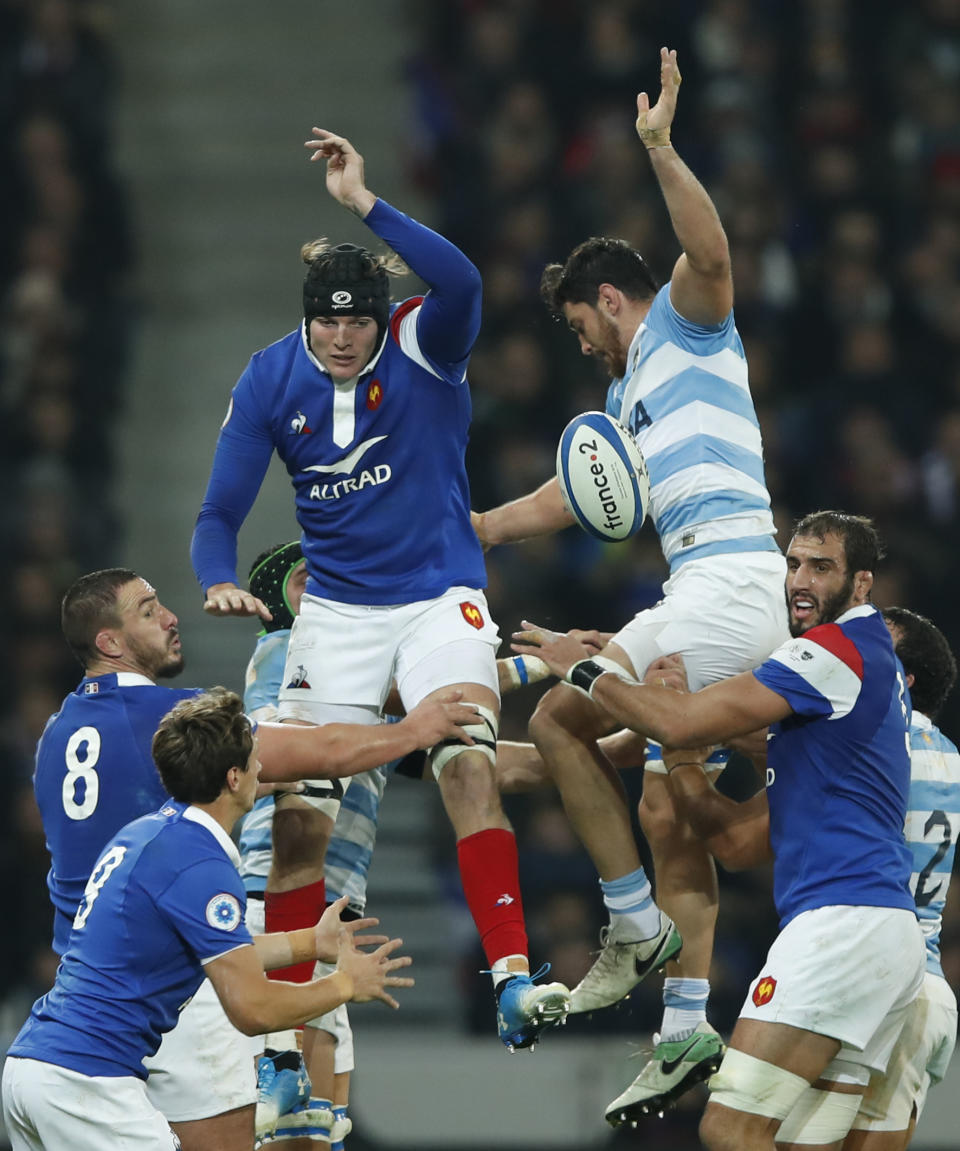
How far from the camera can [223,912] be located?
5.41 metres

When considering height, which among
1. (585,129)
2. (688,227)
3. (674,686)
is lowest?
(674,686)

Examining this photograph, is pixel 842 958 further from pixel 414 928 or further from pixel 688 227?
pixel 414 928

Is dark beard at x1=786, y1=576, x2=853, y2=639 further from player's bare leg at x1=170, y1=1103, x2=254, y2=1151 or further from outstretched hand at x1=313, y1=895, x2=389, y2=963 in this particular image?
player's bare leg at x1=170, y1=1103, x2=254, y2=1151

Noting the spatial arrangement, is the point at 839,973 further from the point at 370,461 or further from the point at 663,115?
the point at 663,115

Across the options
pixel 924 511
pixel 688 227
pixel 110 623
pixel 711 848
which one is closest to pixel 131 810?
pixel 110 623

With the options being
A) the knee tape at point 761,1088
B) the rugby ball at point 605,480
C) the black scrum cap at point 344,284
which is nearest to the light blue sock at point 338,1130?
Result: the knee tape at point 761,1088

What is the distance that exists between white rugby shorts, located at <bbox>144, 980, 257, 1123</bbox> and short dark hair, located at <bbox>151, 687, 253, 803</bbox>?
3.31ft

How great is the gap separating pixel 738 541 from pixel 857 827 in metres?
0.98

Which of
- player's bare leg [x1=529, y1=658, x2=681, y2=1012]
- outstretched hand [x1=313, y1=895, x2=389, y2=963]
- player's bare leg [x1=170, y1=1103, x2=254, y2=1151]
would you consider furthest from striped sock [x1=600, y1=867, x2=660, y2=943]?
player's bare leg [x1=170, y1=1103, x2=254, y2=1151]

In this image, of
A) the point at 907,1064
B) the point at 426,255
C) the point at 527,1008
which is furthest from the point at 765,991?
the point at 426,255

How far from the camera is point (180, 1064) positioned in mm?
6281

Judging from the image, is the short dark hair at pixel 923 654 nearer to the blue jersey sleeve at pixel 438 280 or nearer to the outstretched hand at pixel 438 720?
the outstretched hand at pixel 438 720

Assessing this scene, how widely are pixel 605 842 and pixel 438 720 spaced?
92 centimetres

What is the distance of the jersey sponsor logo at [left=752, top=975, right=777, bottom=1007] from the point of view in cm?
602
